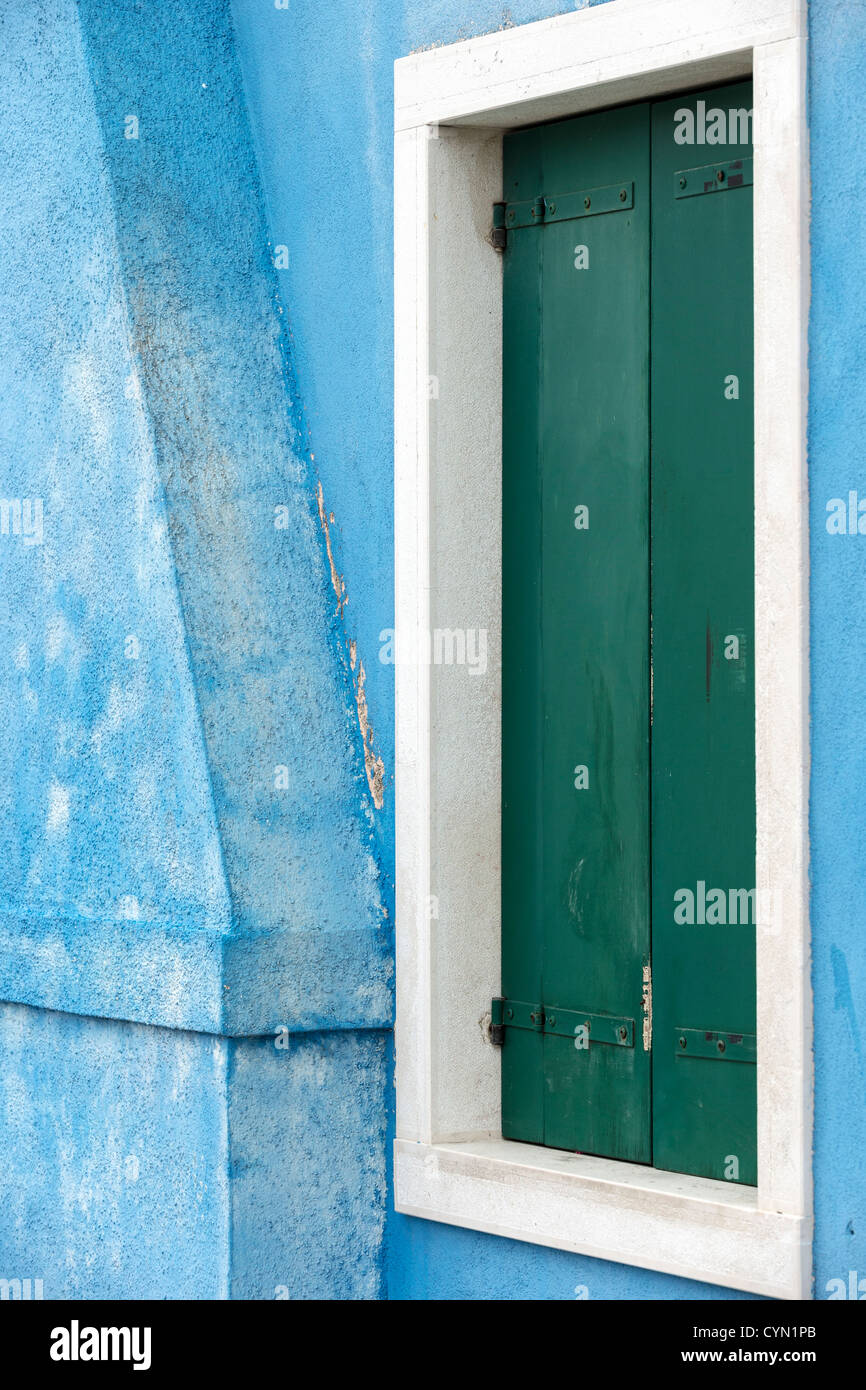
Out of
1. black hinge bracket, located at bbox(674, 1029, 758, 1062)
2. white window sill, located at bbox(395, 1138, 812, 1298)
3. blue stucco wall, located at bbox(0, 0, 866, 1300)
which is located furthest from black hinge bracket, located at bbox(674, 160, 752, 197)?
white window sill, located at bbox(395, 1138, 812, 1298)

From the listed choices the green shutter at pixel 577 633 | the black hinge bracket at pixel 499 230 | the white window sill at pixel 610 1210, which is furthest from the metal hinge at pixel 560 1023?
the black hinge bracket at pixel 499 230

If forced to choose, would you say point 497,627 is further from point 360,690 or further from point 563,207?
point 563,207

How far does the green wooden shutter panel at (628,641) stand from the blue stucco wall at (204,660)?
0.37 metres

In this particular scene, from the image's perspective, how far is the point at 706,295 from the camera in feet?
14.8

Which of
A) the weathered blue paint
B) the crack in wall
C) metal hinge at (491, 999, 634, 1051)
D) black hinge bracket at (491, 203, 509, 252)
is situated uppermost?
black hinge bracket at (491, 203, 509, 252)

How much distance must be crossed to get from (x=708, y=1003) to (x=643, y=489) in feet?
4.22

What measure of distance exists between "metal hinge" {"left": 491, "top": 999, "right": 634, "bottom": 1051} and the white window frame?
2.6 inches

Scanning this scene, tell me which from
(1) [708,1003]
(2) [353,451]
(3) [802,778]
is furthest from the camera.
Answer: (2) [353,451]

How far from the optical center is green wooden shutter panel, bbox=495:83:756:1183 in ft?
14.6

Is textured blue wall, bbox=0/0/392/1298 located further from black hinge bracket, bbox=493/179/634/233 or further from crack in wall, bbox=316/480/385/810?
black hinge bracket, bbox=493/179/634/233

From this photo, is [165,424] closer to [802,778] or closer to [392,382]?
[392,382]

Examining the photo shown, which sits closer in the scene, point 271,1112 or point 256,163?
point 271,1112

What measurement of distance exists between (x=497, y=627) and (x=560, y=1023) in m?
1.07

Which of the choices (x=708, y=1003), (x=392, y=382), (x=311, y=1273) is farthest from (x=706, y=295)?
(x=311, y=1273)
